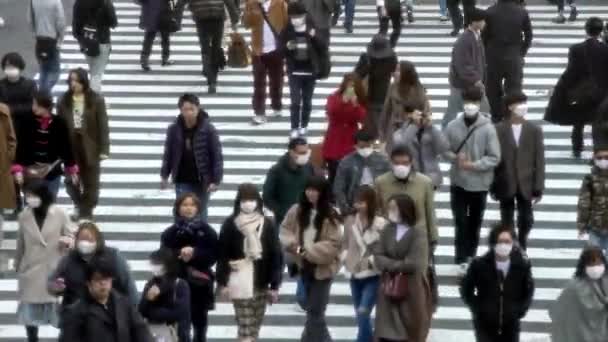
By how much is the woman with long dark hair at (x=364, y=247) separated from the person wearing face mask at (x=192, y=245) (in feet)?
3.69

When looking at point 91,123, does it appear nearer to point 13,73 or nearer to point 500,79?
point 13,73

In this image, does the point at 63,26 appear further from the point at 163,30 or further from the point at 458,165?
the point at 458,165

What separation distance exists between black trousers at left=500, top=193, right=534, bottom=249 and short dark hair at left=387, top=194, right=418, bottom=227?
272 centimetres

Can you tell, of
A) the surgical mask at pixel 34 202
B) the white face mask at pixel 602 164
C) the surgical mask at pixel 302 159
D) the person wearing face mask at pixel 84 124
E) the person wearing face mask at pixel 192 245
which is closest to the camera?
the person wearing face mask at pixel 192 245

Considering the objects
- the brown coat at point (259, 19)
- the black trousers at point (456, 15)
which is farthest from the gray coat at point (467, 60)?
the black trousers at point (456, 15)

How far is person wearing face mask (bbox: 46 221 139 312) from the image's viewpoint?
15.8 m

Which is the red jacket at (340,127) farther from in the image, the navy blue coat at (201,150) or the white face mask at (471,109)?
the navy blue coat at (201,150)

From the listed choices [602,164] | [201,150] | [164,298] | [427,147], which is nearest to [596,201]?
[602,164]

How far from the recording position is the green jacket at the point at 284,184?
18125 millimetres

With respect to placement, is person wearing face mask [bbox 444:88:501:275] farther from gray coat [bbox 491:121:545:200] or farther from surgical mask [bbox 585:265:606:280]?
surgical mask [bbox 585:265:606:280]

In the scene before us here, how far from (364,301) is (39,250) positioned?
8.71ft

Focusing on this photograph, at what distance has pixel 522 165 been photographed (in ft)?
62.7

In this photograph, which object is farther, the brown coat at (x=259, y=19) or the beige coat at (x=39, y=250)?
the brown coat at (x=259, y=19)

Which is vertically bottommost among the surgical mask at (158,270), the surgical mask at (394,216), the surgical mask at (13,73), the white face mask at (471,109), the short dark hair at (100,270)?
the surgical mask at (158,270)
